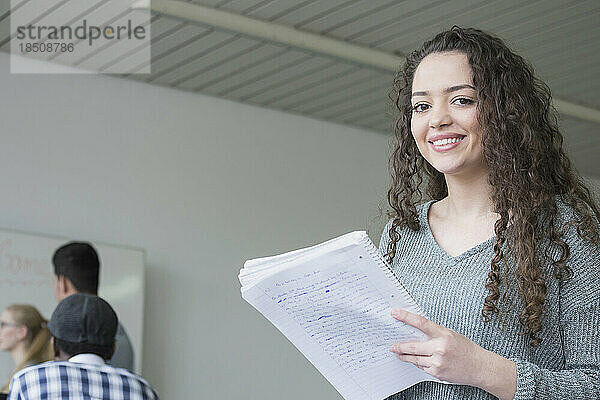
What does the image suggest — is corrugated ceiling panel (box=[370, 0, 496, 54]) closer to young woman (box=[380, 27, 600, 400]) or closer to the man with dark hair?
the man with dark hair

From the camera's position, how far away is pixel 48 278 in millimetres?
4359

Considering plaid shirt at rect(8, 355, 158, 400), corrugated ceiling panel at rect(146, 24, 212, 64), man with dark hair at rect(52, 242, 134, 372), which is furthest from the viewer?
corrugated ceiling panel at rect(146, 24, 212, 64)

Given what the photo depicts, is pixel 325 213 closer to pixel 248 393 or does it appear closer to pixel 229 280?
pixel 229 280

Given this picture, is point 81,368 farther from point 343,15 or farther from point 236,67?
point 236,67

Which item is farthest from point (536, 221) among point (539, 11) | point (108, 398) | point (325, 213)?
point (325, 213)

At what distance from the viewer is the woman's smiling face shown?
1.49m

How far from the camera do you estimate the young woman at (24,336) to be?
13.8 feet

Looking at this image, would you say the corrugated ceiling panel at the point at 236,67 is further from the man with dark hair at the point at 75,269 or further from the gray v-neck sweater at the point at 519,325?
the gray v-neck sweater at the point at 519,325

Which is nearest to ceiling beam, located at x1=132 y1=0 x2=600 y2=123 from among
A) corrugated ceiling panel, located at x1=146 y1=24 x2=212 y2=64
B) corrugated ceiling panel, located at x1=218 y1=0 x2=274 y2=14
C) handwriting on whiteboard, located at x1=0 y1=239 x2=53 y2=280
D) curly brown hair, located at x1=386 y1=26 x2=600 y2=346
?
corrugated ceiling panel, located at x1=218 y1=0 x2=274 y2=14

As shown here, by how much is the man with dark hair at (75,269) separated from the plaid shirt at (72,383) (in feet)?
4.02

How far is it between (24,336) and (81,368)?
1.53 meters

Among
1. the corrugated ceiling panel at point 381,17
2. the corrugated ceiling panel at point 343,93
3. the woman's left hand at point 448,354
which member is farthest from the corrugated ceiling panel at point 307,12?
the woman's left hand at point 448,354

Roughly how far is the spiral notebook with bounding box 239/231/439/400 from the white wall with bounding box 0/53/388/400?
3.34 meters

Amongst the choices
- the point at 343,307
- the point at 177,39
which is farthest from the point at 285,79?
the point at 343,307
